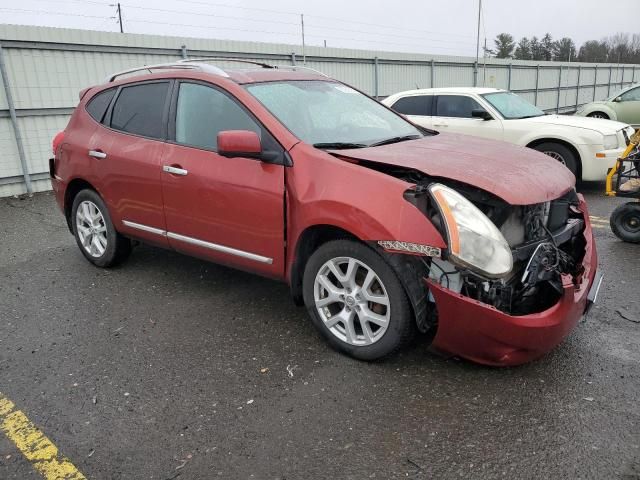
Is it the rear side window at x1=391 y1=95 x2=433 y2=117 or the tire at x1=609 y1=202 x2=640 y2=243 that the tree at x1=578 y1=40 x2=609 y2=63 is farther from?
the tire at x1=609 y1=202 x2=640 y2=243

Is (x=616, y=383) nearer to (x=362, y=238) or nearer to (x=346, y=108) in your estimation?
(x=362, y=238)

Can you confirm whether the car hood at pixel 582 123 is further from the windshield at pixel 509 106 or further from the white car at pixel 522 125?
the windshield at pixel 509 106

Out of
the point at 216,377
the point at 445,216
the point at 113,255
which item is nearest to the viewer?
the point at 445,216

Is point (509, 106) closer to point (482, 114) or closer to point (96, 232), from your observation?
point (482, 114)

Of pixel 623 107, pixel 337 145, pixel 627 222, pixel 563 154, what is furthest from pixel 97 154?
pixel 623 107

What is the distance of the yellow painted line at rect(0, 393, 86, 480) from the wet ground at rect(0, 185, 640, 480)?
4 cm

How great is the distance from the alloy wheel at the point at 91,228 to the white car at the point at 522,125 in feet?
19.9

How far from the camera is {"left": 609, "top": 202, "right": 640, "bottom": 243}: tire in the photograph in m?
5.35

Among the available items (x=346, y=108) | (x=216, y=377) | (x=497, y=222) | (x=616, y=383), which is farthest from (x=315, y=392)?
(x=346, y=108)

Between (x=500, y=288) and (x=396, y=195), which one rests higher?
(x=396, y=195)

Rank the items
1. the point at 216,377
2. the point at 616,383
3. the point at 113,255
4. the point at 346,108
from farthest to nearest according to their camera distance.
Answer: the point at 113,255
the point at 346,108
the point at 216,377
the point at 616,383

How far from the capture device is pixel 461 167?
304cm

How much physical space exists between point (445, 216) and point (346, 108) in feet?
5.47

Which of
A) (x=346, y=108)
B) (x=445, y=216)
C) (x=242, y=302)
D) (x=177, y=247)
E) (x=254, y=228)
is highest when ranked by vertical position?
(x=346, y=108)
